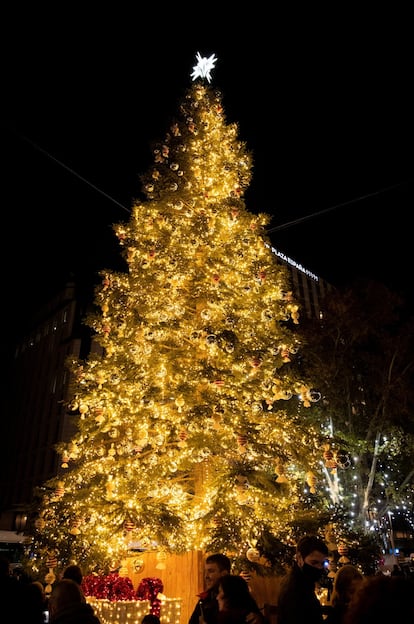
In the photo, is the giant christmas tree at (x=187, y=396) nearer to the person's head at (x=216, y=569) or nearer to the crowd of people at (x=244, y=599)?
the person's head at (x=216, y=569)

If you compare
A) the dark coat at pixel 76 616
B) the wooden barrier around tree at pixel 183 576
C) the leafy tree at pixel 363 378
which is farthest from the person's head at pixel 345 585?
the leafy tree at pixel 363 378

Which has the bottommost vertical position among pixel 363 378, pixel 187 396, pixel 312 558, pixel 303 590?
pixel 303 590

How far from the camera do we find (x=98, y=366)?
9.55 m

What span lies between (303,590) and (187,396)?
17.6ft

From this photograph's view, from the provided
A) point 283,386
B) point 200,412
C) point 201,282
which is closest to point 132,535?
point 200,412

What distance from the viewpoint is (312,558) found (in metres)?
3.46

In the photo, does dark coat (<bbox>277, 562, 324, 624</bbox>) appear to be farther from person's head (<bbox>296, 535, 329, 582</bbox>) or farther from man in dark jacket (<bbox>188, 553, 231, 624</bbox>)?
man in dark jacket (<bbox>188, 553, 231, 624</bbox>)

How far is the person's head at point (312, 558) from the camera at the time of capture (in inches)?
135

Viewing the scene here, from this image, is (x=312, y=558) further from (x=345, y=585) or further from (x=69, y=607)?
(x=69, y=607)

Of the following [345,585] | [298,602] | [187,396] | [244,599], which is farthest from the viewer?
[187,396]

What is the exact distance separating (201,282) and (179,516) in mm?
4681

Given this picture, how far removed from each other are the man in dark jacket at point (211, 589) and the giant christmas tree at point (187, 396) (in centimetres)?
253

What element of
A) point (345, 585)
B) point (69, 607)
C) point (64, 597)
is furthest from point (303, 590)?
point (64, 597)

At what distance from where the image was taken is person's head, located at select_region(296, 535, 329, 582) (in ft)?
11.2
